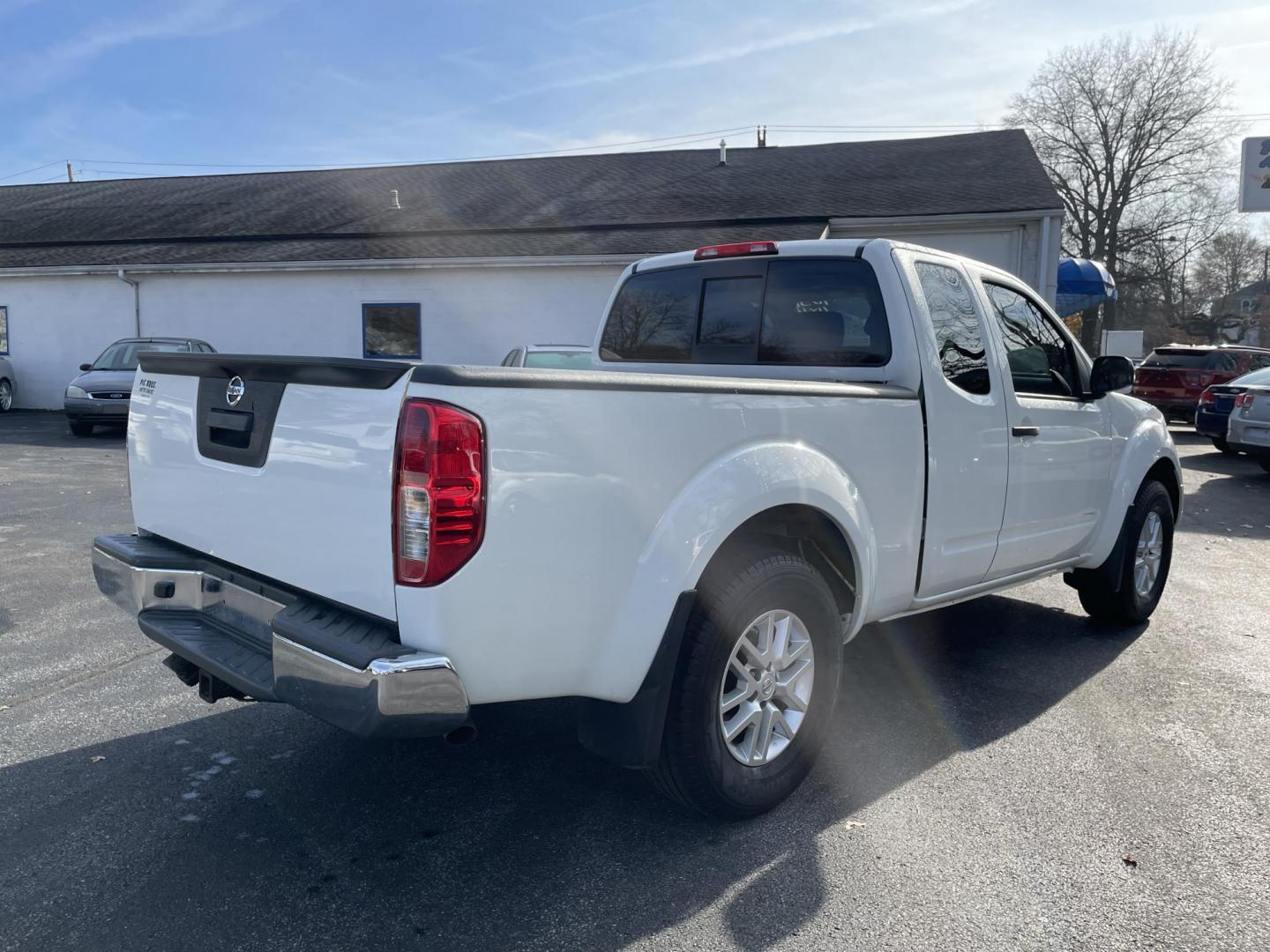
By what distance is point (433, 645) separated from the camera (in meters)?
2.54

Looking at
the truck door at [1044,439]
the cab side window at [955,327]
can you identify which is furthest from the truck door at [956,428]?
the truck door at [1044,439]

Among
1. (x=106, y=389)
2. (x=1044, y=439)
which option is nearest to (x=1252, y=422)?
(x=1044, y=439)

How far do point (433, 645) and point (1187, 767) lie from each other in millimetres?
3003

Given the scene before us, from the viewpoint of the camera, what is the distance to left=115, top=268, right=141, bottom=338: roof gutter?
2055 centimetres

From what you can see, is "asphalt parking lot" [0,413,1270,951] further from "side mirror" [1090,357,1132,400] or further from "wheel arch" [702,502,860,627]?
"side mirror" [1090,357,1132,400]

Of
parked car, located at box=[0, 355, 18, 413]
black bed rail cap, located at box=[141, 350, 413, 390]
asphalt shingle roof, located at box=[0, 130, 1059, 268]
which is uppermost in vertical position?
asphalt shingle roof, located at box=[0, 130, 1059, 268]

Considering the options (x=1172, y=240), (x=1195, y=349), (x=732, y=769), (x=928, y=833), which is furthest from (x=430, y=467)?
(x=1172, y=240)

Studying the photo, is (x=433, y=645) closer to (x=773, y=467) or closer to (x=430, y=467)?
(x=430, y=467)

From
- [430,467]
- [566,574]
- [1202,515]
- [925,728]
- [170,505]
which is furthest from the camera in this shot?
[1202,515]

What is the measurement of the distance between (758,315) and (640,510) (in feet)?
6.09

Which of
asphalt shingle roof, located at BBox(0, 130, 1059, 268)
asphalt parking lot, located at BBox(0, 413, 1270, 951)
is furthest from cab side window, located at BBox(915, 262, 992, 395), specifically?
asphalt shingle roof, located at BBox(0, 130, 1059, 268)

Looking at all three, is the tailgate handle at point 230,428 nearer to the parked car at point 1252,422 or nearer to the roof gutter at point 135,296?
the parked car at point 1252,422

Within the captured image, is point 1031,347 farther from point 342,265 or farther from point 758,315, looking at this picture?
point 342,265

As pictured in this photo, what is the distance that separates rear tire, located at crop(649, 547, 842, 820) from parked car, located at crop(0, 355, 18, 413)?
22.1m
